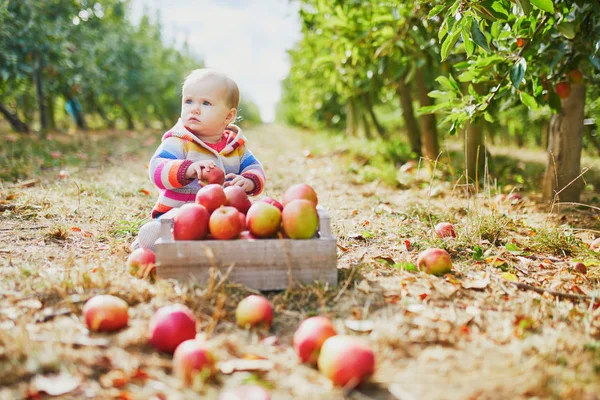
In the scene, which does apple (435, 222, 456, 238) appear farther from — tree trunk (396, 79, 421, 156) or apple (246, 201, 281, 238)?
tree trunk (396, 79, 421, 156)

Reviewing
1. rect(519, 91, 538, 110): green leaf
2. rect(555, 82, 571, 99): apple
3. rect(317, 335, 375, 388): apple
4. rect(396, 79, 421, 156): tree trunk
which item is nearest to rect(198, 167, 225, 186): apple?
rect(317, 335, 375, 388): apple

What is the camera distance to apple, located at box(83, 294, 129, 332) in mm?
1895

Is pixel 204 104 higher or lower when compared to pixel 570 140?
higher

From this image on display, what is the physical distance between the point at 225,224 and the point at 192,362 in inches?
33.1

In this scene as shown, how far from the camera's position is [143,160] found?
9180 mm

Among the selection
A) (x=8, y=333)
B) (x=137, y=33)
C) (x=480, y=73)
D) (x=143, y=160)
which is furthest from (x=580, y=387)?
(x=137, y=33)

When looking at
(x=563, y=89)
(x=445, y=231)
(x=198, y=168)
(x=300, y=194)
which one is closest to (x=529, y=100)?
(x=563, y=89)

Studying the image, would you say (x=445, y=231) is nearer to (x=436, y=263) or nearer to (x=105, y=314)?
(x=436, y=263)

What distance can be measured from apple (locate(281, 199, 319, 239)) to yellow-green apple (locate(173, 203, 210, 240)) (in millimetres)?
416

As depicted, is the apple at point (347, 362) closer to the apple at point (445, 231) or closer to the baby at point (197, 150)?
the baby at point (197, 150)

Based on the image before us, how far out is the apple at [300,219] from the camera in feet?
7.78

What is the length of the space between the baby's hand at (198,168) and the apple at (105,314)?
1009mm

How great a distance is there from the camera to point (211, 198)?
252 cm

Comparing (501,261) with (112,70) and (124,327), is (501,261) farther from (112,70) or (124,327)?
(112,70)
